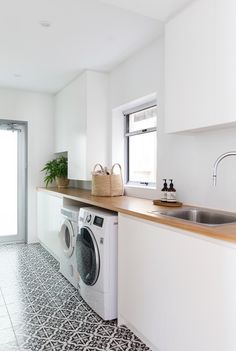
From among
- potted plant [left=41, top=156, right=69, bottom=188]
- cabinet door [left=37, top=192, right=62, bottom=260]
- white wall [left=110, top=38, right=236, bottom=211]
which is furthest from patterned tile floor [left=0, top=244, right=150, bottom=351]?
potted plant [left=41, top=156, right=69, bottom=188]

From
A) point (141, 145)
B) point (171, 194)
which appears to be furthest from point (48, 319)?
point (141, 145)

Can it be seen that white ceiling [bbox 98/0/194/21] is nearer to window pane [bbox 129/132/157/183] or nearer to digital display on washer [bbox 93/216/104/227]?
window pane [bbox 129/132/157/183]

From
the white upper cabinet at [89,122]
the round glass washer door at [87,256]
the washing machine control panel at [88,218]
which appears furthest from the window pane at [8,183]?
the washing machine control panel at [88,218]

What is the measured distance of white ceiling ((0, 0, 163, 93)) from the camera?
7.60 feet

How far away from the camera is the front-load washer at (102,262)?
7.69 ft

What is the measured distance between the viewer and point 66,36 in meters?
2.77

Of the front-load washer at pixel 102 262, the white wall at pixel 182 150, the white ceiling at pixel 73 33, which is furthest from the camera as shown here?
the front-load washer at pixel 102 262

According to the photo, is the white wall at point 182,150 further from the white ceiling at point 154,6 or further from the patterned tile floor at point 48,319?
the patterned tile floor at point 48,319

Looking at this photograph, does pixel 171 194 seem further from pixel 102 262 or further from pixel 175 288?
pixel 175 288

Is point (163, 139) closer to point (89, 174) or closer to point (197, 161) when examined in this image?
point (197, 161)

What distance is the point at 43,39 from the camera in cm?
282

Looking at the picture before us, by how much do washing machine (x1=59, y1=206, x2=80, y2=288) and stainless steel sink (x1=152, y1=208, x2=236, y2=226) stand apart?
1156mm

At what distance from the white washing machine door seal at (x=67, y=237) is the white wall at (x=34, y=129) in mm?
1718

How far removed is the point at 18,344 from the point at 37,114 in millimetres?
3670
